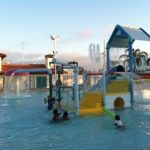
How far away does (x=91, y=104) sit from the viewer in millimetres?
18859

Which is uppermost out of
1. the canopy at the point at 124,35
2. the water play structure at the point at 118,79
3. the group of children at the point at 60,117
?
the canopy at the point at 124,35

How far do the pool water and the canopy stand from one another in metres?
7.16

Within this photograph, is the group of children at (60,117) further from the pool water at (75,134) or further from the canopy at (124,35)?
the canopy at (124,35)

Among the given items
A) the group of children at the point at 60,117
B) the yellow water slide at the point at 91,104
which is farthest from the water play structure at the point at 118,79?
the group of children at the point at 60,117

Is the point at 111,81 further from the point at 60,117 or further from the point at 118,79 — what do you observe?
the point at 60,117

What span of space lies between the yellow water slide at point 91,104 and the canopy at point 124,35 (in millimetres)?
4996

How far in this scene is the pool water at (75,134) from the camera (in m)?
10.2

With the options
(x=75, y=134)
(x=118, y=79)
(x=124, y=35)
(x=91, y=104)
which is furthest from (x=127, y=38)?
(x=75, y=134)

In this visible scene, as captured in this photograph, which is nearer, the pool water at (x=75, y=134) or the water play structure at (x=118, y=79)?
the pool water at (x=75, y=134)

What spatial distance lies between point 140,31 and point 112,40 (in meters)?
2.41

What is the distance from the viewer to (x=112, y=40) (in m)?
24.2

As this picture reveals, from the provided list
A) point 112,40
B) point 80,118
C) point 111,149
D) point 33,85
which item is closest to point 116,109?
point 80,118

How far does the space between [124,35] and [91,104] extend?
653cm

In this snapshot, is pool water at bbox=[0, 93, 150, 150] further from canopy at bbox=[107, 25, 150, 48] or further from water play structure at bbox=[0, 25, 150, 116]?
canopy at bbox=[107, 25, 150, 48]
